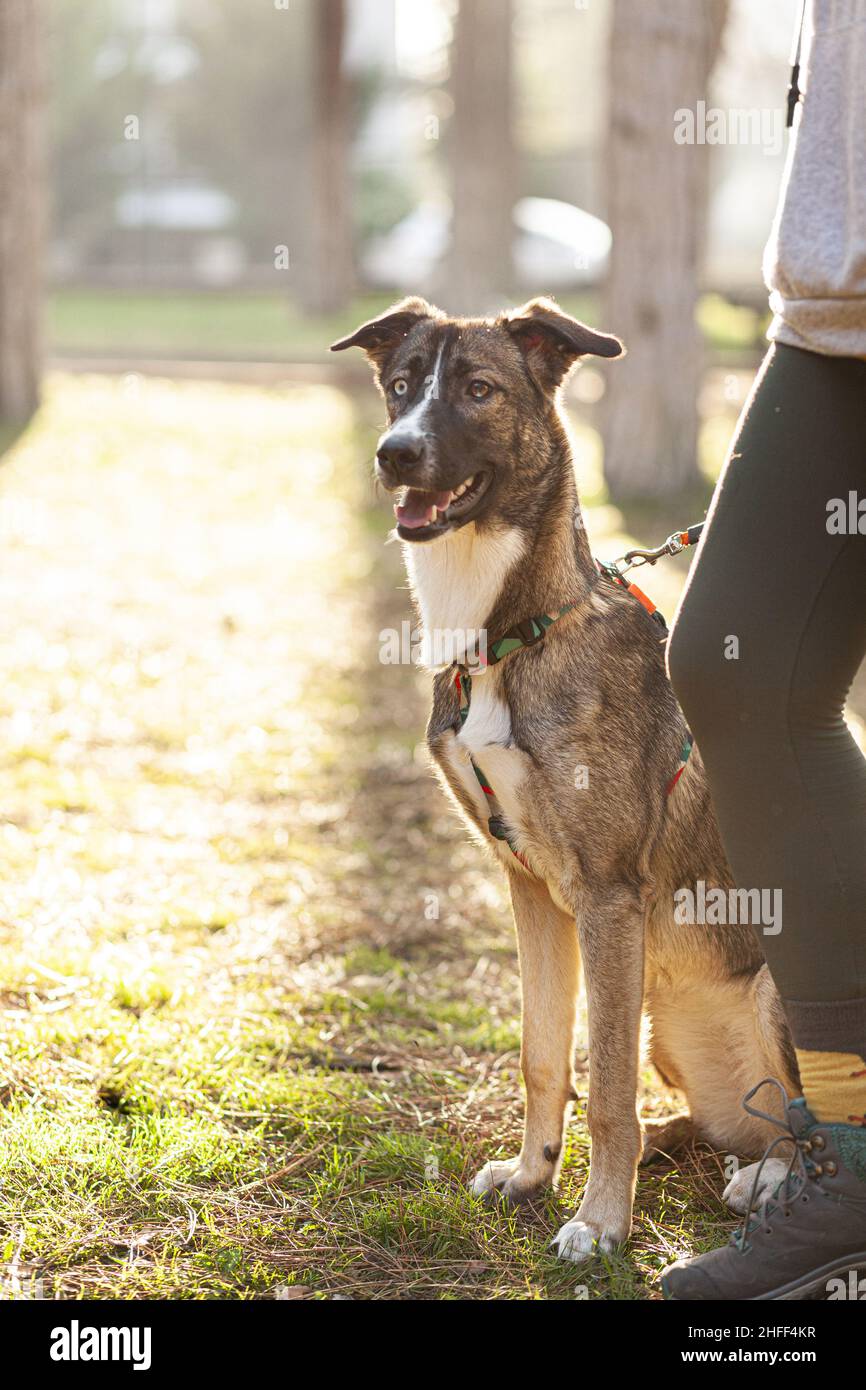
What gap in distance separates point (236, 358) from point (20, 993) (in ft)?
48.3

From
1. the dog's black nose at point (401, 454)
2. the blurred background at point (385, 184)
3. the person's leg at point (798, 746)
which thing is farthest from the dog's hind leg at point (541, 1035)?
the blurred background at point (385, 184)

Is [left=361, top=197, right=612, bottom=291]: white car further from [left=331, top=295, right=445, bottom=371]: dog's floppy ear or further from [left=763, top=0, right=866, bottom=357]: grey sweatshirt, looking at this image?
[left=763, top=0, right=866, bottom=357]: grey sweatshirt

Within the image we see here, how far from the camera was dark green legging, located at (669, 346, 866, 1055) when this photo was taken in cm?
208

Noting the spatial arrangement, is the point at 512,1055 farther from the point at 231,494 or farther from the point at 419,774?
the point at 231,494

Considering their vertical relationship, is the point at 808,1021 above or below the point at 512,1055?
above

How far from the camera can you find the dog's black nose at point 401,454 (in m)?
2.77

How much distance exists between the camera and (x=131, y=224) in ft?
144

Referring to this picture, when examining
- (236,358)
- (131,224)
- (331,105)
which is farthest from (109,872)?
(131,224)

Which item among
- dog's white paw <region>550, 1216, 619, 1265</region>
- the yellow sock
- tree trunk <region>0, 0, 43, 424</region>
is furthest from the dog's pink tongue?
tree trunk <region>0, 0, 43, 424</region>

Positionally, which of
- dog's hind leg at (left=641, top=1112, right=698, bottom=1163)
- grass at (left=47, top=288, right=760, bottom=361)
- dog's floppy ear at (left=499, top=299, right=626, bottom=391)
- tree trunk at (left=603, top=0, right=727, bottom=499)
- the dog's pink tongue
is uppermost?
grass at (left=47, top=288, right=760, bottom=361)

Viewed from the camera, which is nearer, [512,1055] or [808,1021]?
[808,1021]

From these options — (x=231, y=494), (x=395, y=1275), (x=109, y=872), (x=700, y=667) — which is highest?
(x=231, y=494)

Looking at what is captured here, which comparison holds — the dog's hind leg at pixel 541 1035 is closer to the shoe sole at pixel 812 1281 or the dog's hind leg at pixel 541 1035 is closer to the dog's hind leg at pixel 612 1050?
the dog's hind leg at pixel 612 1050

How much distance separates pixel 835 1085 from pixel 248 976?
6.55 feet
